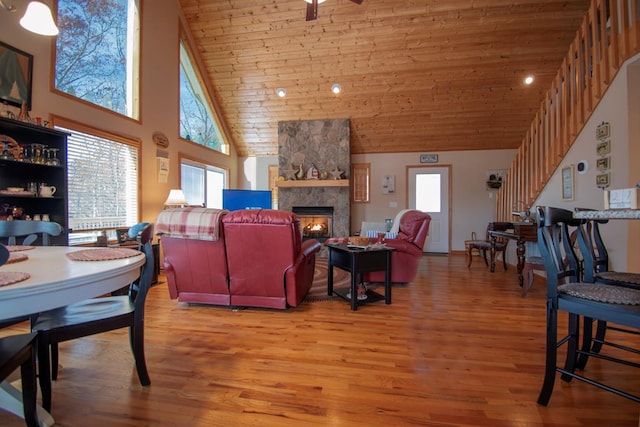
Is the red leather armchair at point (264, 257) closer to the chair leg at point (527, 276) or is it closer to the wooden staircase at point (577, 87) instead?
the chair leg at point (527, 276)

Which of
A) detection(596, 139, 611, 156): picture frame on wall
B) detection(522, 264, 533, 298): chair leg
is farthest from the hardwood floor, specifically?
detection(596, 139, 611, 156): picture frame on wall

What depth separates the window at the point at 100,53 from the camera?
10.6 ft

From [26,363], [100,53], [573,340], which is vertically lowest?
[573,340]

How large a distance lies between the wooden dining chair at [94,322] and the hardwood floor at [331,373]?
18cm

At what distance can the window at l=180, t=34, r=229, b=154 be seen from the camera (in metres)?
5.42

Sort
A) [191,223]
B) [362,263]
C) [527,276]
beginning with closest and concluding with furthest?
[191,223] < [362,263] < [527,276]

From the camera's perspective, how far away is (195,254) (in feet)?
9.17

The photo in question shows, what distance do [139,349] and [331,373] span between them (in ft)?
3.65

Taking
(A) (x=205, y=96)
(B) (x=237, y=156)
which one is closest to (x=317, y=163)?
(B) (x=237, y=156)

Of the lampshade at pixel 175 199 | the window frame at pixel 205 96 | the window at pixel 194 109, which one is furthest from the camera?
the window at pixel 194 109

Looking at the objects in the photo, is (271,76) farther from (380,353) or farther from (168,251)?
(380,353)

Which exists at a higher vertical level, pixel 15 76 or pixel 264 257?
pixel 15 76

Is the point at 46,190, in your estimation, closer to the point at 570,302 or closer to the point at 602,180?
the point at 570,302

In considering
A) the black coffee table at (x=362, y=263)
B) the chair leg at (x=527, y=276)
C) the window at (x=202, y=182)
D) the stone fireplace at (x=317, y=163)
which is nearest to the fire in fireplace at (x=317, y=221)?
the stone fireplace at (x=317, y=163)
